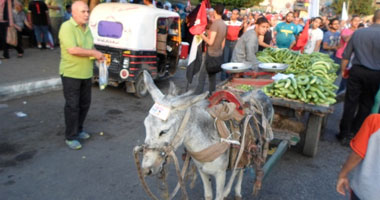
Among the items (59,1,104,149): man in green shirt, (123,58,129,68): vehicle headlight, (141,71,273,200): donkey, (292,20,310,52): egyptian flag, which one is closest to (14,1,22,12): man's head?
(123,58,129,68): vehicle headlight

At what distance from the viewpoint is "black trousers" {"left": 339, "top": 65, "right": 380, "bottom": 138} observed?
192 inches

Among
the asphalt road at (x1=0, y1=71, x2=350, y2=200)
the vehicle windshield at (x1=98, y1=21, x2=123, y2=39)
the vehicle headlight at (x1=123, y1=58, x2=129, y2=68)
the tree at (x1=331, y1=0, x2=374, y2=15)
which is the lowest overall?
the asphalt road at (x1=0, y1=71, x2=350, y2=200)

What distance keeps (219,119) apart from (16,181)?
2907 mm

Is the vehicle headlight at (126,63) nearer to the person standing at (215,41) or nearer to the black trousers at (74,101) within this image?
the person standing at (215,41)

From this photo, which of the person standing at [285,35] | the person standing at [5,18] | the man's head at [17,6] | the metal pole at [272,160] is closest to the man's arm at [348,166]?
the metal pole at [272,160]

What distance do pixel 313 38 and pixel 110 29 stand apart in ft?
20.5

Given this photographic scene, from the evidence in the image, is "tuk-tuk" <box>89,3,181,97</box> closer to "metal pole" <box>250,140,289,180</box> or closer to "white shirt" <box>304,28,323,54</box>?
"metal pole" <box>250,140,289,180</box>

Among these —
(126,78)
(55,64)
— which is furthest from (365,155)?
(55,64)

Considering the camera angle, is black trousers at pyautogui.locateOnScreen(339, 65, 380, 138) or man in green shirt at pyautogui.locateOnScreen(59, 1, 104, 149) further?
black trousers at pyautogui.locateOnScreen(339, 65, 380, 138)

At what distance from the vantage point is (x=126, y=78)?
6.98 m

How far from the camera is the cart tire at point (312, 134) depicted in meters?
4.41

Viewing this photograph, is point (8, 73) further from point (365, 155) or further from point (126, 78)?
point (365, 155)

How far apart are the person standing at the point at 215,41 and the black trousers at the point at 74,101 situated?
2999mm

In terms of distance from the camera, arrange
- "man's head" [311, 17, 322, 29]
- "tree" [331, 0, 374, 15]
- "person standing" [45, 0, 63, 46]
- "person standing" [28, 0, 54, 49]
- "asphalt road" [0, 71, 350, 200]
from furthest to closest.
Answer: "tree" [331, 0, 374, 15] → "person standing" [45, 0, 63, 46] → "person standing" [28, 0, 54, 49] → "man's head" [311, 17, 322, 29] → "asphalt road" [0, 71, 350, 200]
